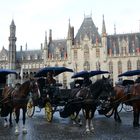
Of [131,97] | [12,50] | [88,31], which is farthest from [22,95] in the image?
[12,50]

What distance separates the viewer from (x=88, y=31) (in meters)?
68.9

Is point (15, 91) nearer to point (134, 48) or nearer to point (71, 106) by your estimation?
point (71, 106)

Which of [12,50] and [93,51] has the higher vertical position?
[12,50]

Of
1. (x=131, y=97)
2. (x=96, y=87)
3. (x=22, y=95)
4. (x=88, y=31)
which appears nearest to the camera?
(x=96, y=87)

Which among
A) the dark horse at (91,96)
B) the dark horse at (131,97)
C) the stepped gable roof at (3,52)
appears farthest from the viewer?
the stepped gable roof at (3,52)

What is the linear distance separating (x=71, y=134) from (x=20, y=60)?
74.5m

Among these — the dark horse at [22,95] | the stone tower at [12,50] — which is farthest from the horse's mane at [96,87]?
the stone tower at [12,50]

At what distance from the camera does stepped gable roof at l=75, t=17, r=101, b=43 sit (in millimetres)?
68225

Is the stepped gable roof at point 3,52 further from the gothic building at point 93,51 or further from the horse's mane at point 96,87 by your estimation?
the horse's mane at point 96,87

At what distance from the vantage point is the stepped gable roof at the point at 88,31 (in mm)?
68225

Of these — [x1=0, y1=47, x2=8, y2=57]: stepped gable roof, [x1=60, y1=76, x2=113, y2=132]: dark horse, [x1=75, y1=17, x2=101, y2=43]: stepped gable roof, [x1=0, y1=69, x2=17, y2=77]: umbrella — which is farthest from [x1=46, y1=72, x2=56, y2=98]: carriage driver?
[x1=0, y1=47, x2=8, y2=57]: stepped gable roof

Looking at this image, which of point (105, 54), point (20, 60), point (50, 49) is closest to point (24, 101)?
point (105, 54)

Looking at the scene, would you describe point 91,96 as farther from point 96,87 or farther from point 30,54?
point 30,54

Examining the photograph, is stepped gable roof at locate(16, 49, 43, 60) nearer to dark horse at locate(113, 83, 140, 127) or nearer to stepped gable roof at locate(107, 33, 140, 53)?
stepped gable roof at locate(107, 33, 140, 53)
